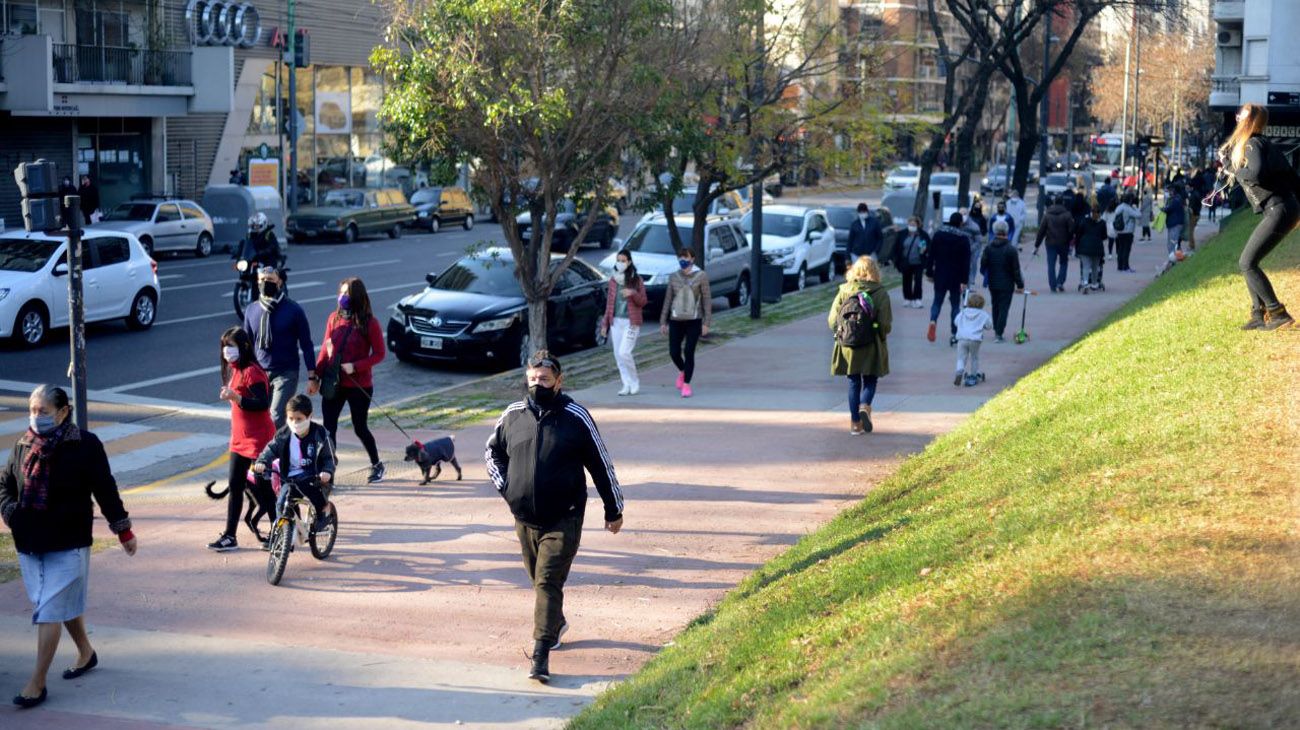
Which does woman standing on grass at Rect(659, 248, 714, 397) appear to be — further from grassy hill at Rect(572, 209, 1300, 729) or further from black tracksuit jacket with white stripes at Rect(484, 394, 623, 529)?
black tracksuit jacket with white stripes at Rect(484, 394, 623, 529)

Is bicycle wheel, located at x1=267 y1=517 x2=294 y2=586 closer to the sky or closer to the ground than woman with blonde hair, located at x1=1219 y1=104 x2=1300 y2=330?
closer to the ground

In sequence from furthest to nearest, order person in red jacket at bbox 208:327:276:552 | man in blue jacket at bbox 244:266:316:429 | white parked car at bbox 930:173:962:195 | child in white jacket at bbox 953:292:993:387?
white parked car at bbox 930:173:962:195 → child in white jacket at bbox 953:292:993:387 → man in blue jacket at bbox 244:266:316:429 → person in red jacket at bbox 208:327:276:552

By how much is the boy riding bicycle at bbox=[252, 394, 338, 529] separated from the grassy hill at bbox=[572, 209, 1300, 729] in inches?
116

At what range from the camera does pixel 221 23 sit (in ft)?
141

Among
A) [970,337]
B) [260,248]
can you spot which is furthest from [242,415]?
[260,248]

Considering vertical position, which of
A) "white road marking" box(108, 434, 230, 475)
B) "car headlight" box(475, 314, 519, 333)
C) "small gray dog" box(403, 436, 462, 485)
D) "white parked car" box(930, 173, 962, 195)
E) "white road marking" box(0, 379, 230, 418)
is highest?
"white parked car" box(930, 173, 962, 195)

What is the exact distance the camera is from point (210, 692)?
7652 mm

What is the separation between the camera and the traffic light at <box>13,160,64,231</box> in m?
12.0

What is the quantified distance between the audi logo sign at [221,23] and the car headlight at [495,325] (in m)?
27.2

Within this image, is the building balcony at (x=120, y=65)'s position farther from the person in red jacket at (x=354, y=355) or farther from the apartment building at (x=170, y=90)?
the person in red jacket at (x=354, y=355)

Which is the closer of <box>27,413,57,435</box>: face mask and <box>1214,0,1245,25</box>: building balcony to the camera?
<box>27,413,57,435</box>: face mask

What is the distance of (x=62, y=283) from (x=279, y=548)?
42.3 feet

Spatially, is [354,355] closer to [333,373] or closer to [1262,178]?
[333,373]

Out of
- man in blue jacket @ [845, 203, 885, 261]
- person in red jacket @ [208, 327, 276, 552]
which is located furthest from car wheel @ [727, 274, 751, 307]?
person in red jacket @ [208, 327, 276, 552]
